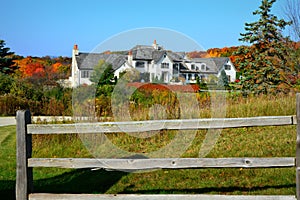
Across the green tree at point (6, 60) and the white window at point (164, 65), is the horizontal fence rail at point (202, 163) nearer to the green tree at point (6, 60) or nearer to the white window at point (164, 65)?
the white window at point (164, 65)

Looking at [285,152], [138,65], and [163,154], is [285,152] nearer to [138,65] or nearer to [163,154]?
[163,154]

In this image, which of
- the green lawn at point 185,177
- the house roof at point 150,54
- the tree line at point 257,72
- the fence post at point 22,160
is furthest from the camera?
the tree line at point 257,72

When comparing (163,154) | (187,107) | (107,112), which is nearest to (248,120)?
(163,154)

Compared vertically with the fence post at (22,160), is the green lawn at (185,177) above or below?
below

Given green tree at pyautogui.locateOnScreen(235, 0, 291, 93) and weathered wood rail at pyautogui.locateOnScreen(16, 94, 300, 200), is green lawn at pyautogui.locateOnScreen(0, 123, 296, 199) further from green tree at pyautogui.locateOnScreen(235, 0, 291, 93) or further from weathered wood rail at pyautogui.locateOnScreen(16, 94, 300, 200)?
green tree at pyautogui.locateOnScreen(235, 0, 291, 93)

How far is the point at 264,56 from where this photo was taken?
2347 cm

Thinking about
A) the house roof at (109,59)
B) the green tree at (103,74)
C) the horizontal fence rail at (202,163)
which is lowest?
the horizontal fence rail at (202,163)

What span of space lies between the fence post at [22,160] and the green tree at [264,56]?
18309 mm

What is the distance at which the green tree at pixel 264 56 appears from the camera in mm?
22000

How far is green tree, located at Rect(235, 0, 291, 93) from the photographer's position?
866 inches

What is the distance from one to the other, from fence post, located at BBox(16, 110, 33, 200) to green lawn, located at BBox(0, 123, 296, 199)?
44.7 inches

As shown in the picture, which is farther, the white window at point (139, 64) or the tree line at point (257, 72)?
the tree line at point (257, 72)

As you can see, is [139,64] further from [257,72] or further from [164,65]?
[257,72]

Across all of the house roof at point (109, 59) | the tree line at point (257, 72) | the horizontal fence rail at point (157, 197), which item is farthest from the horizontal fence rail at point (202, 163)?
the tree line at point (257, 72)
